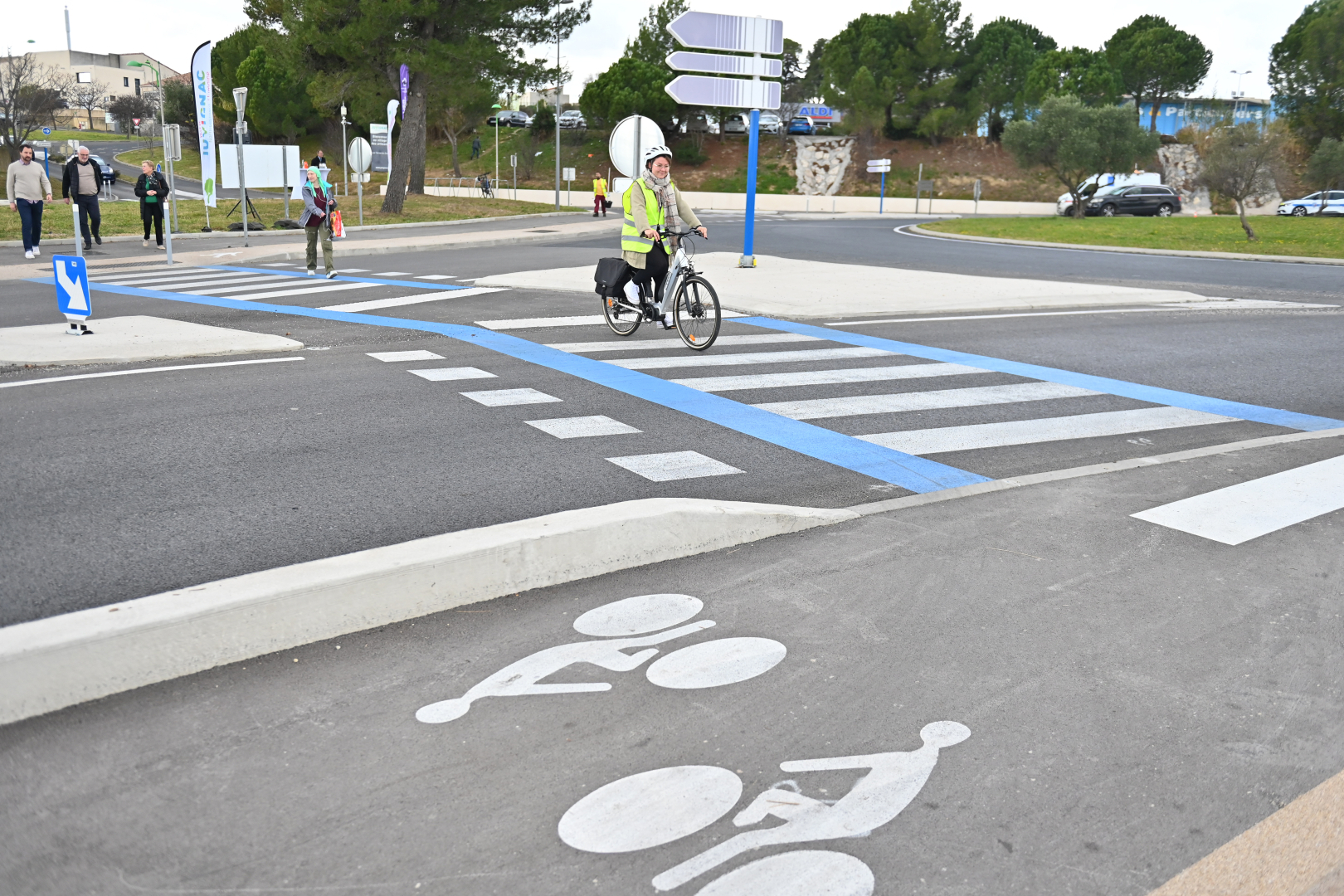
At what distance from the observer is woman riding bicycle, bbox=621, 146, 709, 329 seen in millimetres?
10484

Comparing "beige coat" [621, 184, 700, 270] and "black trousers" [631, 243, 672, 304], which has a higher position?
"beige coat" [621, 184, 700, 270]

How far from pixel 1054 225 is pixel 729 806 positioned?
4025 cm

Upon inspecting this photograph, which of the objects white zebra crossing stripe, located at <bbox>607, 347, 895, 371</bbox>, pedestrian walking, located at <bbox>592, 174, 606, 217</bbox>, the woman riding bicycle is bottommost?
white zebra crossing stripe, located at <bbox>607, 347, 895, 371</bbox>

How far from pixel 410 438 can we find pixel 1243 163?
31.7 metres

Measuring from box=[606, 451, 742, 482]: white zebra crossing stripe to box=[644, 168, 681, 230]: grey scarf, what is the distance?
14.8 feet

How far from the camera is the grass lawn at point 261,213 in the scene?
86.7 feet

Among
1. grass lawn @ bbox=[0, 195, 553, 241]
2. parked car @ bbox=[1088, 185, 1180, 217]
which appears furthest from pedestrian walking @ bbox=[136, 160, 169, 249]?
parked car @ bbox=[1088, 185, 1180, 217]

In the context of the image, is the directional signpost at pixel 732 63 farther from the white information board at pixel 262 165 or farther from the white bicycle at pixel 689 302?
the white information board at pixel 262 165

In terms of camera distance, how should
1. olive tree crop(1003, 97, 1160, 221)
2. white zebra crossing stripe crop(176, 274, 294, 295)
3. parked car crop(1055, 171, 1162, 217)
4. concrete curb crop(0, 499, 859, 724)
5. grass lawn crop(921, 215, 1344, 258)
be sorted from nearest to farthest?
concrete curb crop(0, 499, 859, 724) < white zebra crossing stripe crop(176, 274, 294, 295) < grass lawn crop(921, 215, 1344, 258) < olive tree crop(1003, 97, 1160, 221) < parked car crop(1055, 171, 1162, 217)

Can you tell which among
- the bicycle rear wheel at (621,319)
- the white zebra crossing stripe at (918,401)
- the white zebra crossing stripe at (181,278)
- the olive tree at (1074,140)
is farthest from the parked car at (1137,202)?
the white zebra crossing stripe at (918,401)

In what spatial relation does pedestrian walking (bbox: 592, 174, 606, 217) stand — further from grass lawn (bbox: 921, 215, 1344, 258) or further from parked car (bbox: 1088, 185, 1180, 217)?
parked car (bbox: 1088, 185, 1180, 217)

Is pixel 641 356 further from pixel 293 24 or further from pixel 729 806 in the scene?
pixel 293 24

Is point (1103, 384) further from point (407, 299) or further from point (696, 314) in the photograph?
point (407, 299)

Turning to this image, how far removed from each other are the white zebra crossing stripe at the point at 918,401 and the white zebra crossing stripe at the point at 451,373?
7.89 ft
